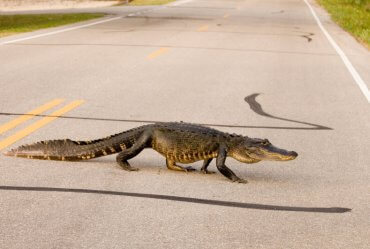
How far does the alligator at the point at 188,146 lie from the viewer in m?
6.92

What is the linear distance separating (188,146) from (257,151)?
0.60 metres

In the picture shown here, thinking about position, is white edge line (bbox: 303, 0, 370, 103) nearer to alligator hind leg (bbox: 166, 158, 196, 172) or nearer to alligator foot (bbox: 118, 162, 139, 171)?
alligator hind leg (bbox: 166, 158, 196, 172)

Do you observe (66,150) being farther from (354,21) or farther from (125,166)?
(354,21)

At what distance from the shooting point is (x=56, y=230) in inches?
214

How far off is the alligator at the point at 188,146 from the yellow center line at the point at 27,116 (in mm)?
2124

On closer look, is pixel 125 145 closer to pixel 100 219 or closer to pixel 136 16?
pixel 100 219

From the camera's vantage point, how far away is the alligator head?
6844mm

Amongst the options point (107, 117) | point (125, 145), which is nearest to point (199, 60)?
point (107, 117)

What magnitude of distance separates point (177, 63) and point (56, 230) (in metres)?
11.1

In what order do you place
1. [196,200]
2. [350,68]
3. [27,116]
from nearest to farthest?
[196,200]
[27,116]
[350,68]

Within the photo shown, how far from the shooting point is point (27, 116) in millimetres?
9914

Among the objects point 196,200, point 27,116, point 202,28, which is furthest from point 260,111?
point 202,28

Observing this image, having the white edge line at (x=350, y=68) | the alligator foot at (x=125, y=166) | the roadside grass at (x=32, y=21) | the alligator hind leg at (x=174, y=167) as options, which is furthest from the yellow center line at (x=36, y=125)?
the roadside grass at (x=32, y=21)

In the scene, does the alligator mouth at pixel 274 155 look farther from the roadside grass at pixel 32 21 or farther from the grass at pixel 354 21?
the roadside grass at pixel 32 21
